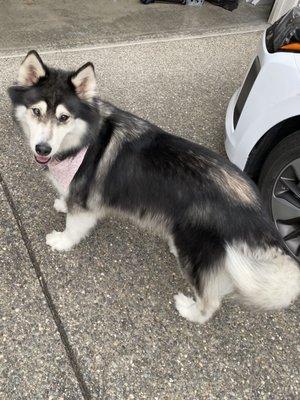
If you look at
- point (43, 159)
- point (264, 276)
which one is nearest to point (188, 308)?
point (264, 276)

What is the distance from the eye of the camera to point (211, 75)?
5.01 meters

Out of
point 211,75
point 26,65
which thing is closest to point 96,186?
point 26,65

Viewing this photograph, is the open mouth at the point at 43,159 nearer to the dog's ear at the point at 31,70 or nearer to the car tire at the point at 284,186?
the dog's ear at the point at 31,70

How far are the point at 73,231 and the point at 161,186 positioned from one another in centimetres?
78

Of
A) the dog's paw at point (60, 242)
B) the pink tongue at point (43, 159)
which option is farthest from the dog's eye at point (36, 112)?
the dog's paw at point (60, 242)

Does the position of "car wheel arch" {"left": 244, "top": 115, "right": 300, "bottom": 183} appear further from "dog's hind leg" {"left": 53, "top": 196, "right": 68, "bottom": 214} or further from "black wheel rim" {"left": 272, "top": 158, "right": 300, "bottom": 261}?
"dog's hind leg" {"left": 53, "top": 196, "right": 68, "bottom": 214}

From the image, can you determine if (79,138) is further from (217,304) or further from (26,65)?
(217,304)

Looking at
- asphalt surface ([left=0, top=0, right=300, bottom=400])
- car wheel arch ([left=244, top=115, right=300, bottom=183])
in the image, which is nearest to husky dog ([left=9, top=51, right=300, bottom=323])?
asphalt surface ([left=0, top=0, right=300, bottom=400])

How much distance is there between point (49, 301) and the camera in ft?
8.07

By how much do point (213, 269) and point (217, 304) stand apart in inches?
11.9

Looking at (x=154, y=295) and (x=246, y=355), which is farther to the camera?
(x=154, y=295)

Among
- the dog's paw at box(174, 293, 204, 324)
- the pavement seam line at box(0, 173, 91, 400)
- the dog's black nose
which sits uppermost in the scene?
the dog's black nose

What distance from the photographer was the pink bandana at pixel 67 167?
7.75ft

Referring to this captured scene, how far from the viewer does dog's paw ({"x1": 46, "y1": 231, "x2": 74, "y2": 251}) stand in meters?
2.73
